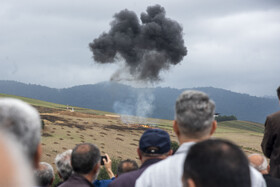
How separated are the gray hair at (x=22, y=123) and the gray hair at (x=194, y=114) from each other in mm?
1855

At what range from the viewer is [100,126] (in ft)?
124

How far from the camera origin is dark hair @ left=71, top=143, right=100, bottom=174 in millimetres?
5016

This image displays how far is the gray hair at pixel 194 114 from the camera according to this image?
142 inches

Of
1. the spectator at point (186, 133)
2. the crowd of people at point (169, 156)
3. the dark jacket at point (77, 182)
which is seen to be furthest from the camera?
the dark jacket at point (77, 182)

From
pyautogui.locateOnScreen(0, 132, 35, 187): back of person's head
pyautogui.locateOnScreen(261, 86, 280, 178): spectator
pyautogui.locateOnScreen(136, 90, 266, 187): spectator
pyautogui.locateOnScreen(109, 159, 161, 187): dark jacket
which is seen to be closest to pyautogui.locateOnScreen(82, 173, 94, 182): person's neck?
pyautogui.locateOnScreen(109, 159, 161, 187): dark jacket

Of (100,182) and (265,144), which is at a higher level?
(265,144)

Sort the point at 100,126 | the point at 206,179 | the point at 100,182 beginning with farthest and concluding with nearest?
1. the point at 100,126
2. the point at 100,182
3. the point at 206,179

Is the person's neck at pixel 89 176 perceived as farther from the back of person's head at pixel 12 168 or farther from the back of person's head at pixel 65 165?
the back of person's head at pixel 12 168

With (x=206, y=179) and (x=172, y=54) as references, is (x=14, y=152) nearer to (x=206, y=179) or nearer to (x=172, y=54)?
(x=206, y=179)

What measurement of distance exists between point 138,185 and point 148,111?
79281 mm

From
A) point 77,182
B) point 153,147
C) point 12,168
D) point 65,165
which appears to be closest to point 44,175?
point 65,165

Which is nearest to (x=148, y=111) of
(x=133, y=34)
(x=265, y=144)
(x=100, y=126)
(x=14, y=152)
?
(x=133, y=34)

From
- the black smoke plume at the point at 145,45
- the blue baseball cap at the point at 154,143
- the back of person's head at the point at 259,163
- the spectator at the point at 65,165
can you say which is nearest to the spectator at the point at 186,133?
the blue baseball cap at the point at 154,143

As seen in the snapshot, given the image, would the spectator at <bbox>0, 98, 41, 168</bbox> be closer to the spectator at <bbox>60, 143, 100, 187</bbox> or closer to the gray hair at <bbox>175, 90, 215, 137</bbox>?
the gray hair at <bbox>175, 90, 215, 137</bbox>
